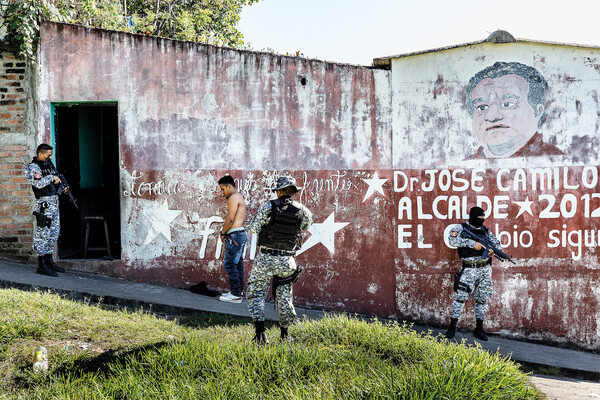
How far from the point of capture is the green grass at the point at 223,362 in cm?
405

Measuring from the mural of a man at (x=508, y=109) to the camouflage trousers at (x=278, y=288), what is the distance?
12.3ft

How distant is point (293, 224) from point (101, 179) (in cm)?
633

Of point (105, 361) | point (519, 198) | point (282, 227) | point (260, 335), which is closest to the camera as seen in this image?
point (105, 361)

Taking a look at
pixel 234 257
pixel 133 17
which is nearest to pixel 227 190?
pixel 234 257

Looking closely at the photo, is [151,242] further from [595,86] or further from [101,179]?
[595,86]

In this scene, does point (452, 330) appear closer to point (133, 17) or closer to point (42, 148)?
point (42, 148)

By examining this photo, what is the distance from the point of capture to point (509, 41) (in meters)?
7.66

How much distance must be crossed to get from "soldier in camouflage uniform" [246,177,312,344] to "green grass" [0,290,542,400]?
0.35m

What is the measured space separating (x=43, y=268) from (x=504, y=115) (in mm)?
6668

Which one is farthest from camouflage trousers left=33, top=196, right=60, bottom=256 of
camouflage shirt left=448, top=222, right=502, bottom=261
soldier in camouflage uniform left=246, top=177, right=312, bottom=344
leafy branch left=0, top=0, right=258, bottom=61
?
camouflage shirt left=448, top=222, right=502, bottom=261

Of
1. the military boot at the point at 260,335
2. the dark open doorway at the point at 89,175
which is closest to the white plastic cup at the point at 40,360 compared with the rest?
the military boot at the point at 260,335

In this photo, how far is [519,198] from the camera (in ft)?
Answer: 25.3

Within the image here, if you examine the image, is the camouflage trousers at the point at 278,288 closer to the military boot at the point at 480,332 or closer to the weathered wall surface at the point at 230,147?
the weathered wall surface at the point at 230,147

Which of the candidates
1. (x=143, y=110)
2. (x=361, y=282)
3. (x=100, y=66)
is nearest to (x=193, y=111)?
(x=143, y=110)
